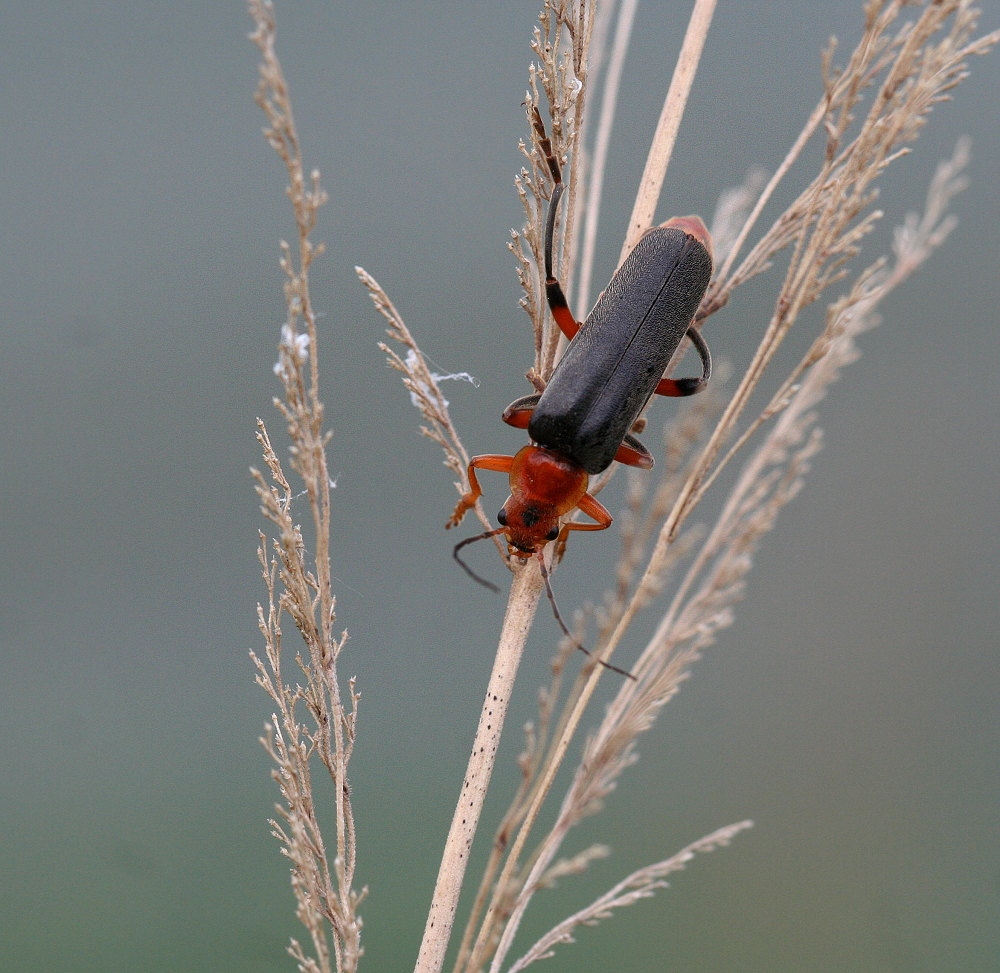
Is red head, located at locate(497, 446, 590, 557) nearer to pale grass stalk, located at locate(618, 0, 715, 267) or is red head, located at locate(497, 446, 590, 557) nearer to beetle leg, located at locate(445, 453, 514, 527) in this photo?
beetle leg, located at locate(445, 453, 514, 527)

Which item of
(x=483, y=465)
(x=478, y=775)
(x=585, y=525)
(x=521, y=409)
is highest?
(x=521, y=409)

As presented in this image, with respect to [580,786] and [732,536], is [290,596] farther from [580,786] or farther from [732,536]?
[732,536]

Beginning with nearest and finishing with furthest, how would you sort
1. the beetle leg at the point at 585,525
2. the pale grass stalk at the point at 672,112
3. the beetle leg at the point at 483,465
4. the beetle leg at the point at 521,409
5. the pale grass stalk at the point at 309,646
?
the pale grass stalk at the point at 309,646 < the pale grass stalk at the point at 672,112 < the beetle leg at the point at 585,525 < the beetle leg at the point at 483,465 < the beetle leg at the point at 521,409

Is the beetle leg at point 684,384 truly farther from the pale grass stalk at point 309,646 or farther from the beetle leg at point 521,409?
the pale grass stalk at point 309,646

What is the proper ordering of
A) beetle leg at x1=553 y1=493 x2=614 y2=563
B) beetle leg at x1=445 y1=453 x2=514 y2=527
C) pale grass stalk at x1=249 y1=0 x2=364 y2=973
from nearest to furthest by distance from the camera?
pale grass stalk at x1=249 y1=0 x2=364 y2=973 → beetle leg at x1=553 y1=493 x2=614 y2=563 → beetle leg at x1=445 y1=453 x2=514 y2=527

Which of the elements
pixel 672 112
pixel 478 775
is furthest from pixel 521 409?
pixel 478 775

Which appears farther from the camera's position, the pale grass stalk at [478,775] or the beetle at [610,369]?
the beetle at [610,369]

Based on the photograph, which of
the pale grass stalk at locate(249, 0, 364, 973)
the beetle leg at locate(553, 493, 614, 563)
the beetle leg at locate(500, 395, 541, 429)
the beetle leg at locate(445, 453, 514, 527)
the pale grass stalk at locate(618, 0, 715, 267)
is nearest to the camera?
the pale grass stalk at locate(249, 0, 364, 973)

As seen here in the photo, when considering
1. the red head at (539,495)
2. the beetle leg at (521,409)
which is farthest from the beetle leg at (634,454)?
the beetle leg at (521,409)

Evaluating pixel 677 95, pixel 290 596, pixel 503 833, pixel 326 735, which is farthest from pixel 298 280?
pixel 677 95

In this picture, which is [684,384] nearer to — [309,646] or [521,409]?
[521,409]

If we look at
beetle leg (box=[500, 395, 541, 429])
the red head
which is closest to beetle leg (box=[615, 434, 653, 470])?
the red head
